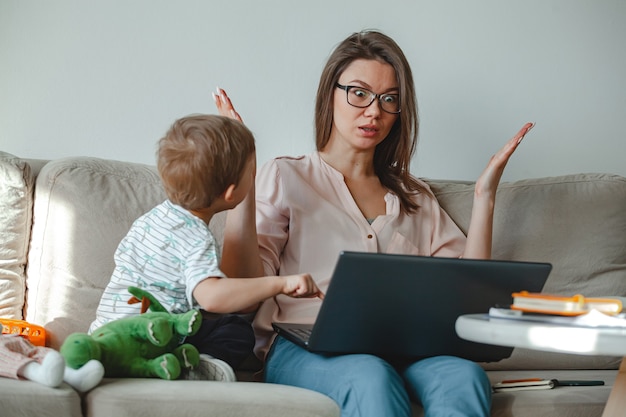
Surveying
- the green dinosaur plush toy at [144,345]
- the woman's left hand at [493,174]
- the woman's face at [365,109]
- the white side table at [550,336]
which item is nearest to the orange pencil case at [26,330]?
the green dinosaur plush toy at [144,345]

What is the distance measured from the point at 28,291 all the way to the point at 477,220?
1.16 meters

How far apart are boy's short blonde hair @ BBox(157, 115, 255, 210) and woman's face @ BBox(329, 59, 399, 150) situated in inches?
21.3

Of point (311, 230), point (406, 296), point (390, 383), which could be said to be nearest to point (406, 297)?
point (406, 296)

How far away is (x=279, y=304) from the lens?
204 cm

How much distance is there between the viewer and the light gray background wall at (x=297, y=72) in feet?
7.66

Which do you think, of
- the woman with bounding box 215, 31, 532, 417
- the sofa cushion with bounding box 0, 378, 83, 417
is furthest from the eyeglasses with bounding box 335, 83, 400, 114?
the sofa cushion with bounding box 0, 378, 83, 417

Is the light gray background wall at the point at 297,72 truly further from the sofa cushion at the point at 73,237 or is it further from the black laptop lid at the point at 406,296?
the black laptop lid at the point at 406,296

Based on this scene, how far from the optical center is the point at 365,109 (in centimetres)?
217

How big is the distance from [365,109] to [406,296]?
2.56ft

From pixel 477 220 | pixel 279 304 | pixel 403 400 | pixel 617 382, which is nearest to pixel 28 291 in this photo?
pixel 279 304

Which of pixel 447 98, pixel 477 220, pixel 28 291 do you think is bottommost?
pixel 28 291

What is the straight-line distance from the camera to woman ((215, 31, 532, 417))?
1.99 m

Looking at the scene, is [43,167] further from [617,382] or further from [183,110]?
[617,382]

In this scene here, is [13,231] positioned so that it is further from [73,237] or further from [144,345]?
[144,345]
